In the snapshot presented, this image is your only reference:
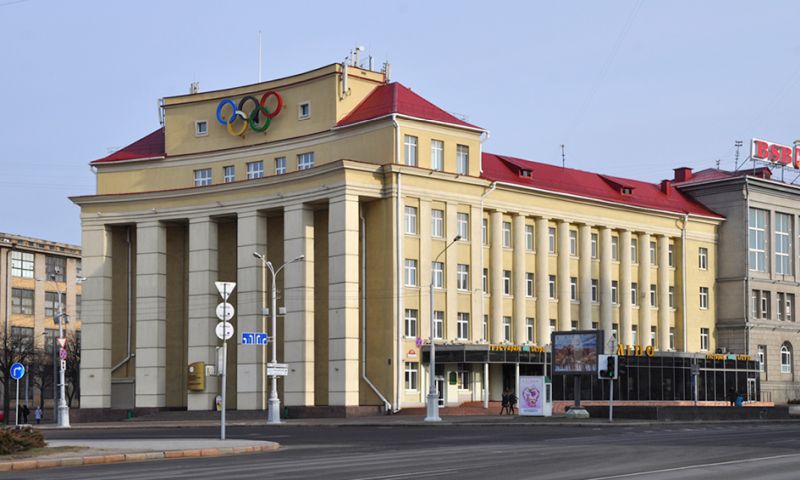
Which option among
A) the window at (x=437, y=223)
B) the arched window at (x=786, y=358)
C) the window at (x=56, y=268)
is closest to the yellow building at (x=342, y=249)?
the window at (x=437, y=223)

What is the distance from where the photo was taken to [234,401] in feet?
246

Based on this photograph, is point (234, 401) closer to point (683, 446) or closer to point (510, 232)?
point (510, 232)

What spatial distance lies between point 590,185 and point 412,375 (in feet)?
75.7

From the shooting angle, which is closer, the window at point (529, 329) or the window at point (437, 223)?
the window at point (437, 223)

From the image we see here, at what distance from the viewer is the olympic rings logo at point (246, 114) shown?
74.9 m

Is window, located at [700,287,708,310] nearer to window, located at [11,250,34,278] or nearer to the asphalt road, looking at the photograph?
the asphalt road

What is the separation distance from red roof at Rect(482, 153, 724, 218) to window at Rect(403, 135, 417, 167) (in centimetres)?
600

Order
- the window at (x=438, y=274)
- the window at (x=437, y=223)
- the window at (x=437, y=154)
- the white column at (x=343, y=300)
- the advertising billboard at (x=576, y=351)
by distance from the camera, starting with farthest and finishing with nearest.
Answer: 1. the window at (x=437, y=154)
2. the window at (x=437, y=223)
3. the window at (x=438, y=274)
4. the white column at (x=343, y=300)
5. the advertising billboard at (x=576, y=351)

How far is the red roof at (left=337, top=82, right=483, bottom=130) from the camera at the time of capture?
2773 inches

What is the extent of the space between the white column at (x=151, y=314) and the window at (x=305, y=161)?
10.0m

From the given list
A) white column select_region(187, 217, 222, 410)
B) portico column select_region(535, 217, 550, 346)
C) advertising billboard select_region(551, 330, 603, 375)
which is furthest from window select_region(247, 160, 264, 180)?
advertising billboard select_region(551, 330, 603, 375)

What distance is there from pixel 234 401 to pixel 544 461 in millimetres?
51189

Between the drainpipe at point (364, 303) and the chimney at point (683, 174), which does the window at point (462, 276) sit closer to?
the drainpipe at point (364, 303)

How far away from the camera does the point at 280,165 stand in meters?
74.9
